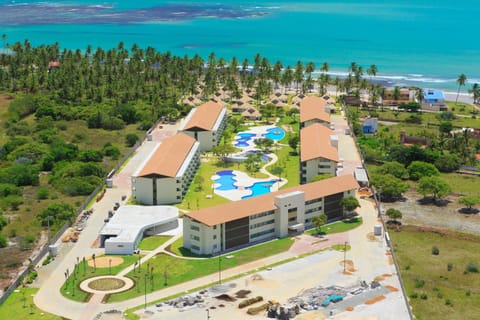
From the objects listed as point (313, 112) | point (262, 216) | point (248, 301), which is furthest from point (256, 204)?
point (313, 112)

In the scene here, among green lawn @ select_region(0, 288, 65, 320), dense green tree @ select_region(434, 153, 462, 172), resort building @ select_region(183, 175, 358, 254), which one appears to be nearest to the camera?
green lawn @ select_region(0, 288, 65, 320)

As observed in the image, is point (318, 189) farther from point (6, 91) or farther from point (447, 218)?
point (6, 91)

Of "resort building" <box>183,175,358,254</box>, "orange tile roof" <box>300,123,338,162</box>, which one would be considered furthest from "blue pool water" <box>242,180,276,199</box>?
"resort building" <box>183,175,358,254</box>

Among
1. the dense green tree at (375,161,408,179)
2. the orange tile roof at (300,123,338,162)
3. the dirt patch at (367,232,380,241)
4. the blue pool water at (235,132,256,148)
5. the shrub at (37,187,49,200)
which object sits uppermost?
the orange tile roof at (300,123,338,162)

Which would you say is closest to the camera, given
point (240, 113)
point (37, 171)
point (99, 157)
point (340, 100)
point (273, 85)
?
point (37, 171)

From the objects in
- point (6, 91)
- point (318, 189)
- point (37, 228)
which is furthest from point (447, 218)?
point (6, 91)

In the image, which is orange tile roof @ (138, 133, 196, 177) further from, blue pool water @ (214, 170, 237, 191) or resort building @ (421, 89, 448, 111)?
resort building @ (421, 89, 448, 111)

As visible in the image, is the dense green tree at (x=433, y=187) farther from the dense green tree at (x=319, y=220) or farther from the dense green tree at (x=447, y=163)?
the dense green tree at (x=319, y=220)
